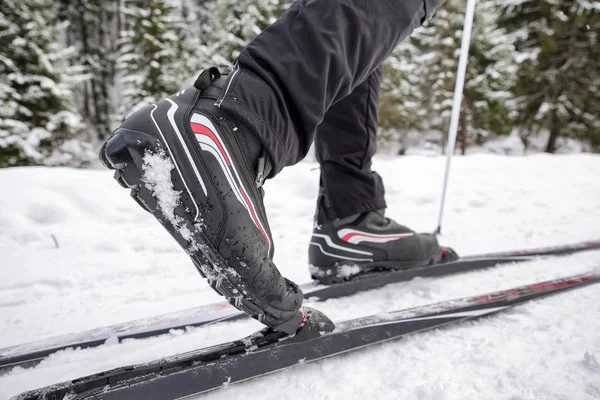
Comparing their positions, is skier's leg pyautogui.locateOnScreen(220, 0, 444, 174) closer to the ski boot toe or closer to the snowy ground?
the ski boot toe

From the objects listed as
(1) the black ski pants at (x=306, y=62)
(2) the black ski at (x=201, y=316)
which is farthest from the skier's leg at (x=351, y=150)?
(1) the black ski pants at (x=306, y=62)

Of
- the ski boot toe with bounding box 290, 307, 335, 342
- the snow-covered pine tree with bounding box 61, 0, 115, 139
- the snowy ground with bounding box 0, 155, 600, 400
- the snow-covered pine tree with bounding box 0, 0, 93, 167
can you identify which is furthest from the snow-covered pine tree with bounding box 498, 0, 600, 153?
the snow-covered pine tree with bounding box 61, 0, 115, 139

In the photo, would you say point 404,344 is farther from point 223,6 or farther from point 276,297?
point 223,6

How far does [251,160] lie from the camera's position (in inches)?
29.5

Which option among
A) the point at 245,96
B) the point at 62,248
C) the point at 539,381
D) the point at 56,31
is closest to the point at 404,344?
the point at 539,381

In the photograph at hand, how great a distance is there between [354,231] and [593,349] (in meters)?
0.71

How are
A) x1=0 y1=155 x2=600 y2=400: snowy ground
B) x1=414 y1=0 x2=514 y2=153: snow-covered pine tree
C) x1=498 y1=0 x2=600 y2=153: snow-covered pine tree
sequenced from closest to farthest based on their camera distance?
x1=0 y1=155 x2=600 y2=400: snowy ground
x1=498 y1=0 x2=600 y2=153: snow-covered pine tree
x1=414 y1=0 x2=514 y2=153: snow-covered pine tree

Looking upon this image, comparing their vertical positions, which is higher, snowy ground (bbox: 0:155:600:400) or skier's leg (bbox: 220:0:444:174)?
skier's leg (bbox: 220:0:444:174)

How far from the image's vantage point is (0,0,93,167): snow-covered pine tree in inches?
314

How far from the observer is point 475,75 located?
12.4 metres

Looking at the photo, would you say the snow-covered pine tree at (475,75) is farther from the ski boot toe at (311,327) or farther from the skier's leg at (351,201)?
the ski boot toe at (311,327)

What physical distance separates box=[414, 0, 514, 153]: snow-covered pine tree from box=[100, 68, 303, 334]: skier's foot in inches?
506

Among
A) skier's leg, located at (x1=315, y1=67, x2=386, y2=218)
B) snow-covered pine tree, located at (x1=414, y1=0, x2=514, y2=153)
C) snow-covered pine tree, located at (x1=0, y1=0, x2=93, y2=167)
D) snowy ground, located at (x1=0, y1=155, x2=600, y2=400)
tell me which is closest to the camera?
snowy ground, located at (x1=0, y1=155, x2=600, y2=400)

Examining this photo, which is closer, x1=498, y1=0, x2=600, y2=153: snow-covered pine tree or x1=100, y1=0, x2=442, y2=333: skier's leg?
x1=100, y1=0, x2=442, y2=333: skier's leg
